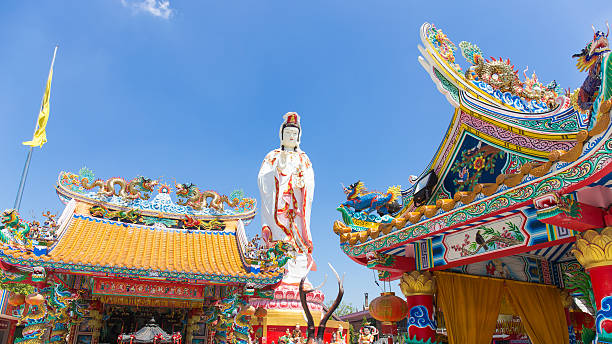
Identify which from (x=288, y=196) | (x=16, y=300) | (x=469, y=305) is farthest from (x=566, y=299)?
(x=288, y=196)

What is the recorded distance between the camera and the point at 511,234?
4.98 metres

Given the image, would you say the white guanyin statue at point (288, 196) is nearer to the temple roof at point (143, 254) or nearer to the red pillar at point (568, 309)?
the temple roof at point (143, 254)

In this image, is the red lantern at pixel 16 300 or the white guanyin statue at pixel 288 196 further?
the white guanyin statue at pixel 288 196

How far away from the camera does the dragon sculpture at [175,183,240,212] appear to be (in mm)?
12680

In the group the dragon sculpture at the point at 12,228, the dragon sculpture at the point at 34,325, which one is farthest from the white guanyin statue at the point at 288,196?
the dragon sculpture at the point at 12,228

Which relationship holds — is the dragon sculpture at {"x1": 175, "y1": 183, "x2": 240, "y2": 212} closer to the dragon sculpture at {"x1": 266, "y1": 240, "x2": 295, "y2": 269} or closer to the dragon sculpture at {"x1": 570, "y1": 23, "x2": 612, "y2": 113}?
the dragon sculpture at {"x1": 266, "y1": 240, "x2": 295, "y2": 269}

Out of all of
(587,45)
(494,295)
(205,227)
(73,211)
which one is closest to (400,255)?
(494,295)

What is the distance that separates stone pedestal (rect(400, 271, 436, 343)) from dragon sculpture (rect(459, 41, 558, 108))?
3.07 metres

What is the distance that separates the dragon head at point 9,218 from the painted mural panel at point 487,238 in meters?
7.98

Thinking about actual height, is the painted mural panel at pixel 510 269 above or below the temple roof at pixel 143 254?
below

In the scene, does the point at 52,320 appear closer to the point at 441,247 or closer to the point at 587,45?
the point at 441,247

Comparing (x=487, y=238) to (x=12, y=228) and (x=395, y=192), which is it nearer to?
(x=395, y=192)

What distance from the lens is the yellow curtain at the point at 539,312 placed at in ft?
20.2

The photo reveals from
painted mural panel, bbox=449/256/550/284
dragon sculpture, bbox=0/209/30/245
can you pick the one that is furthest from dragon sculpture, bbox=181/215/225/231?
painted mural panel, bbox=449/256/550/284
